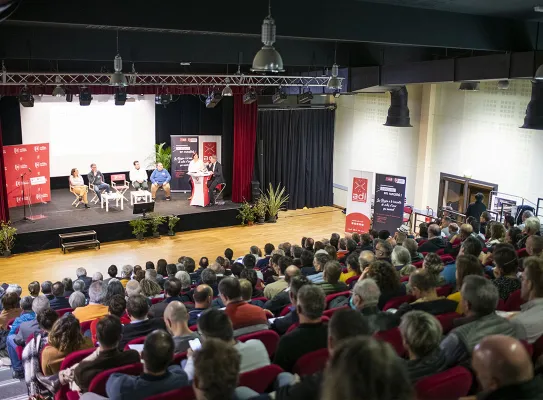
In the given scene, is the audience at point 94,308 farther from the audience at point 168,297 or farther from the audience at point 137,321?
the audience at point 137,321

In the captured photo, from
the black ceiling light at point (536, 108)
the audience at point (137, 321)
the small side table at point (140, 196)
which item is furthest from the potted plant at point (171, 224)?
the audience at point (137, 321)

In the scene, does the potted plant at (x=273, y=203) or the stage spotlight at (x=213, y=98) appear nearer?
the stage spotlight at (x=213, y=98)

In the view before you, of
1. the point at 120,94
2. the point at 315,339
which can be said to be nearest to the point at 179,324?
the point at 315,339

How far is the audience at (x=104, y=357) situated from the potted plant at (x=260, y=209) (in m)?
10.3

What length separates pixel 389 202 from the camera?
10703 millimetres

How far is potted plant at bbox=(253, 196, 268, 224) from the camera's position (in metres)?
13.6

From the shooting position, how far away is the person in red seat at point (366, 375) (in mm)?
1369

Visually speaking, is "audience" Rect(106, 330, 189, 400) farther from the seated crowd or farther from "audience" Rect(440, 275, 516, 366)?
"audience" Rect(440, 275, 516, 366)

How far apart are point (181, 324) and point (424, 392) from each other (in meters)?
1.64

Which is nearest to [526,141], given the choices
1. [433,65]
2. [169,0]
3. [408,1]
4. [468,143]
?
[468,143]

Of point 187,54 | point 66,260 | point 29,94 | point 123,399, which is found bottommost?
point 66,260

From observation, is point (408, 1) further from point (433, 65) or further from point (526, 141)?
point (526, 141)

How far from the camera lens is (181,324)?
3.52 m

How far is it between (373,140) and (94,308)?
33.2 ft
